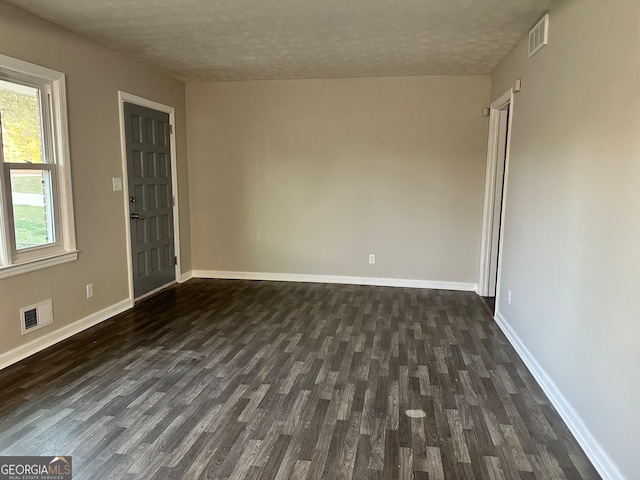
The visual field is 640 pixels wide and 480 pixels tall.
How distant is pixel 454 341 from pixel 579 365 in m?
1.33

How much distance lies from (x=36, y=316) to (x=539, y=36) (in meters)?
4.36

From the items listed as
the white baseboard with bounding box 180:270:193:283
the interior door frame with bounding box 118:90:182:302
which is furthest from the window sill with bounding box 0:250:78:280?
the white baseboard with bounding box 180:270:193:283

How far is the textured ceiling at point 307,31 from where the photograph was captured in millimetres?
2959

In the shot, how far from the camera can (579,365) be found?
2.34 metres

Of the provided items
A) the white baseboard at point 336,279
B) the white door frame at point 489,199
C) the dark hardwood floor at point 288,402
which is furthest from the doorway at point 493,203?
the dark hardwood floor at point 288,402

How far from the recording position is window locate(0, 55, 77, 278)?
303 cm

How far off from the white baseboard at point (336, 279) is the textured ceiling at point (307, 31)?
2.51 meters

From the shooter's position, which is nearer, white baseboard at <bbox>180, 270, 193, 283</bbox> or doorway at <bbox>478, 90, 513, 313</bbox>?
doorway at <bbox>478, 90, 513, 313</bbox>

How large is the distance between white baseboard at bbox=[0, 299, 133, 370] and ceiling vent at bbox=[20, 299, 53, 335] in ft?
0.36

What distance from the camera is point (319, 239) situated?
5.51m

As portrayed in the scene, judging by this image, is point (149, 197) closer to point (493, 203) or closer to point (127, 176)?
point (127, 176)

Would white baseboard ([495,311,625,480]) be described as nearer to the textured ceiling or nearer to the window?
the textured ceiling

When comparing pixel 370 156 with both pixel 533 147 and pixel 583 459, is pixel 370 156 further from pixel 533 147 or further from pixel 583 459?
pixel 583 459

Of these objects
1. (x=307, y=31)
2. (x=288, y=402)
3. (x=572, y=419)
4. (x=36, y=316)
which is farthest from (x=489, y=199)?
(x=36, y=316)
